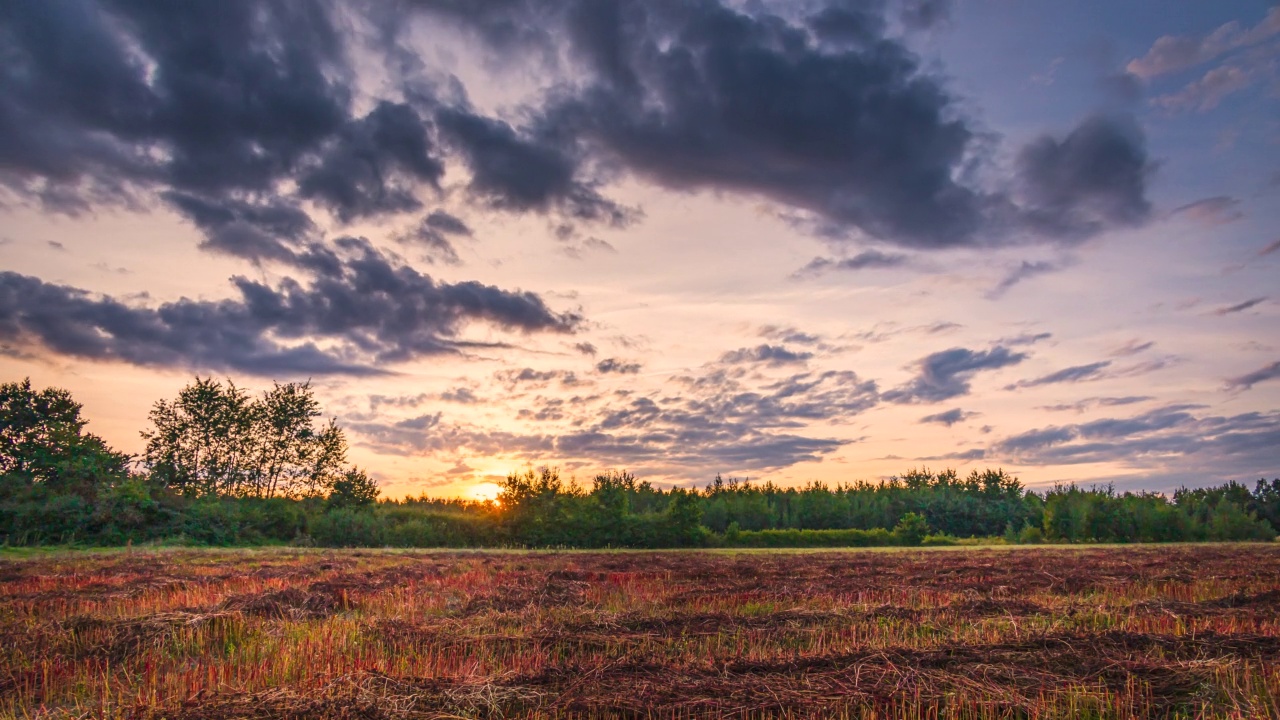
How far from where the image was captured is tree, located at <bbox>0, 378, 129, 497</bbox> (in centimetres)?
4769

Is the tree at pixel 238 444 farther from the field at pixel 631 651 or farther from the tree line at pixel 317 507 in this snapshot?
the field at pixel 631 651

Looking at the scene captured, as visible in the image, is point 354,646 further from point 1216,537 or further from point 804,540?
point 1216,537

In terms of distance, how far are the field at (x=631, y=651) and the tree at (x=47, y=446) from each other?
37305 mm

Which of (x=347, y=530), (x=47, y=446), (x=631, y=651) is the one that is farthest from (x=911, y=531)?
(x=47, y=446)

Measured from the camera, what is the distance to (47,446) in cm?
5000

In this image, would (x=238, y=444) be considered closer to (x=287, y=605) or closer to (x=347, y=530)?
(x=347, y=530)

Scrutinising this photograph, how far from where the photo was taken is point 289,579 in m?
19.5

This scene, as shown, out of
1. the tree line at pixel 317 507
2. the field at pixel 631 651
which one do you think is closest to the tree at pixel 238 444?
the tree line at pixel 317 507

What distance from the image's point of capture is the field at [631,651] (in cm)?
688

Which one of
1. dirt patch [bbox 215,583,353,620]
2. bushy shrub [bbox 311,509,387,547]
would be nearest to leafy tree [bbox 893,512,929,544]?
bushy shrub [bbox 311,509,387,547]

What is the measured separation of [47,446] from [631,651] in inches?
2323

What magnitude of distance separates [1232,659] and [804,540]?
58.9 m

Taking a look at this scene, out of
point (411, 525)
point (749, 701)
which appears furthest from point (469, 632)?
point (411, 525)

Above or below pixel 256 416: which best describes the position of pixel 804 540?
below
